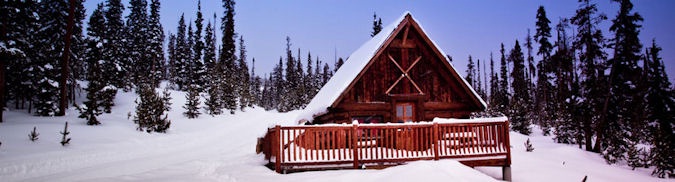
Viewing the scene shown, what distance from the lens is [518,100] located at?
36594 mm

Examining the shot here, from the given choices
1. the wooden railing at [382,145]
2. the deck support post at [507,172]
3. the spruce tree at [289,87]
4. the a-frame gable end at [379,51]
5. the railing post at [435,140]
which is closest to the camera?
the wooden railing at [382,145]

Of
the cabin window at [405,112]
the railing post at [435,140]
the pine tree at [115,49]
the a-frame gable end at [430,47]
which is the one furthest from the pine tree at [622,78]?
the pine tree at [115,49]

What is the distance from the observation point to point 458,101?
49.6 ft

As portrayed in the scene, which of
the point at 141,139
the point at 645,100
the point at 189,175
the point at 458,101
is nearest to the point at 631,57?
the point at 645,100

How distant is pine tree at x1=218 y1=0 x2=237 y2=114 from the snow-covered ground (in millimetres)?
15248

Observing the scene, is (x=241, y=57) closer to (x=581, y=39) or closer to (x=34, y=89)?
(x=34, y=89)

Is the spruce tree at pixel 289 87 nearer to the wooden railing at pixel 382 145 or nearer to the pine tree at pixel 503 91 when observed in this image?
the pine tree at pixel 503 91

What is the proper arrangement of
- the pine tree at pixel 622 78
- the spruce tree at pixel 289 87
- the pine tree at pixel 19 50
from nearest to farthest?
the pine tree at pixel 19 50 → the pine tree at pixel 622 78 → the spruce tree at pixel 289 87

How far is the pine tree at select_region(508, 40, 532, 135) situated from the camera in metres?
32.2

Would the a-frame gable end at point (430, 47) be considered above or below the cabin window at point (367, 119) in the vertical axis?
above

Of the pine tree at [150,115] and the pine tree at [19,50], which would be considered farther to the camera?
the pine tree at [150,115]

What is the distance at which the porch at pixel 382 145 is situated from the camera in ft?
28.4

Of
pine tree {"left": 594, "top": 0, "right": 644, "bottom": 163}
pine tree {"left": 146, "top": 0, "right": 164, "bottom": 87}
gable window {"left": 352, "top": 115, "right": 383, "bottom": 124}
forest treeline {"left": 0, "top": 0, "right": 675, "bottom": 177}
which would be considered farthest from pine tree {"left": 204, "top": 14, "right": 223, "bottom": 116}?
pine tree {"left": 594, "top": 0, "right": 644, "bottom": 163}

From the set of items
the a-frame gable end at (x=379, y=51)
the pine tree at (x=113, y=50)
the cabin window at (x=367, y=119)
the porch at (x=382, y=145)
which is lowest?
the porch at (x=382, y=145)
